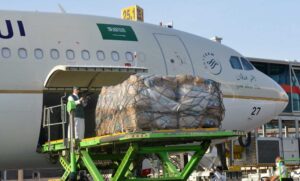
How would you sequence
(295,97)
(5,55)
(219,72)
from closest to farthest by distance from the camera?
(5,55) < (219,72) < (295,97)

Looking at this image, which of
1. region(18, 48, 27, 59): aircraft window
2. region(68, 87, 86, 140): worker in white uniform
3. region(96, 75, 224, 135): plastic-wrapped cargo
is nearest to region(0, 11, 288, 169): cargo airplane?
region(18, 48, 27, 59): aircraft window

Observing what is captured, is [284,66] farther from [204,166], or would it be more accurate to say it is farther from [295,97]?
[204,166]

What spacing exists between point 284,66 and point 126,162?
25.1 m

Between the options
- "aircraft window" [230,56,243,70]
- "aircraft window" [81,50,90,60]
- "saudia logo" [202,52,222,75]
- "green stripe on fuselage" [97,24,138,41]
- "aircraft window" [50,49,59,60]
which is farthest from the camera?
"aircraft window" [230,56,243,70]

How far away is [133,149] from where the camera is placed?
10.8 meters

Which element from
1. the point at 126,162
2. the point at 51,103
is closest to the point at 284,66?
the point at 51,103

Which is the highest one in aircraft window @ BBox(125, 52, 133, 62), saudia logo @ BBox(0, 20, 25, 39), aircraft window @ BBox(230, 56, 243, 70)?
saudia logo @ BBox(0, 20, 25, 39)

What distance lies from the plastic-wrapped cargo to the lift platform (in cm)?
28

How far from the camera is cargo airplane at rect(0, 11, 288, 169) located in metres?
13.4

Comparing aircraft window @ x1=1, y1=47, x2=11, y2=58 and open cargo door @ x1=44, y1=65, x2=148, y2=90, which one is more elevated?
aircraft window @ x1=1, y1=47, x2=11, y2=58

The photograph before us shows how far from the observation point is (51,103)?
14641 millimetres

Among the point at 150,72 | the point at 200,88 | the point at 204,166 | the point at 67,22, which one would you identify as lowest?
the point at 204,166

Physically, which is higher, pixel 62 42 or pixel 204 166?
pixel 62 42

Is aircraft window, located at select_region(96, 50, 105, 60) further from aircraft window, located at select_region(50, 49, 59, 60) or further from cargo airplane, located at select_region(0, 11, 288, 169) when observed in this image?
aircraft window, located at select_region(50, 49, 59, 60)
